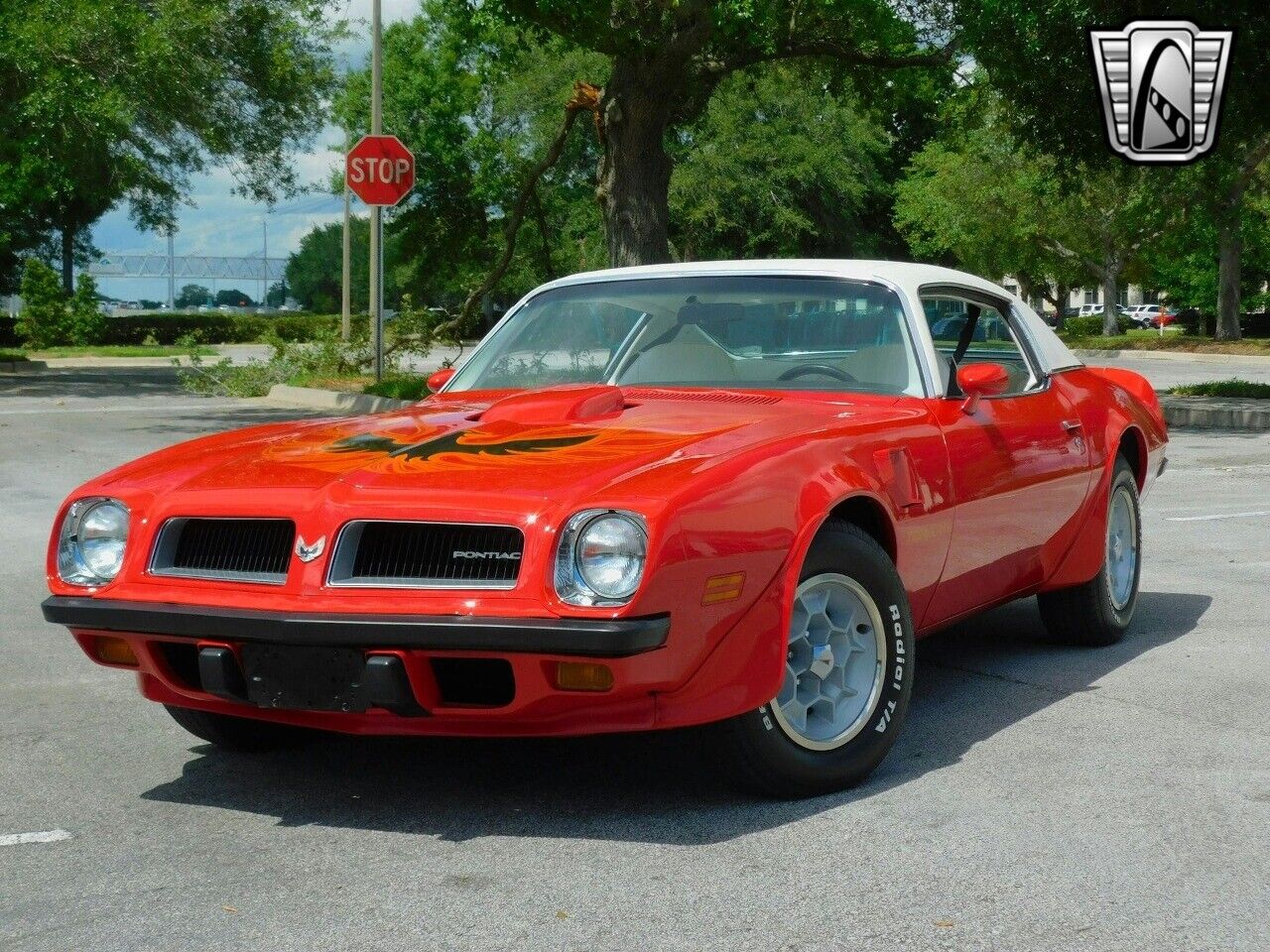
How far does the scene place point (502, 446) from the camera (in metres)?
4.45

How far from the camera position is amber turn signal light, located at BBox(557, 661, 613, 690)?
387 cm

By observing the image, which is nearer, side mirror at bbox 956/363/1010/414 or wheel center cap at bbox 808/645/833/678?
wheel center cap at bbox 808/645/833/678

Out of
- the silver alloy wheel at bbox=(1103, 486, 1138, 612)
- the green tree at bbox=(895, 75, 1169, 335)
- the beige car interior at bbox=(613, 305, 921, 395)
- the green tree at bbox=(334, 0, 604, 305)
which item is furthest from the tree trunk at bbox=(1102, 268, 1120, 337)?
the beige car interior at bbox=(613, 305, 921, 395)

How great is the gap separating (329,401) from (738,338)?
15.7 metres

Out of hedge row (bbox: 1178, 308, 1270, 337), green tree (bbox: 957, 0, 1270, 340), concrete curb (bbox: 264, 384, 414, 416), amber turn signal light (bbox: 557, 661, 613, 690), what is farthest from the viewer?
hedge row (bbox: 1178, 308, 1270, 337)

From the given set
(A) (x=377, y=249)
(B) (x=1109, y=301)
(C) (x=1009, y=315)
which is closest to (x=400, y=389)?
(A) (x=377, y=249)

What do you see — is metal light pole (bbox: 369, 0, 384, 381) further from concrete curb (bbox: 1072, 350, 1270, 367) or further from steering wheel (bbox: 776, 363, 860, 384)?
concrete curb (bbox: 1072, 350, 1270, 367)

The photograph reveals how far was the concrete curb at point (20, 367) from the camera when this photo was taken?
97.5 feet

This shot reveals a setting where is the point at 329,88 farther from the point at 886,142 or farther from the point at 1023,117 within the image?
the point at 886,142

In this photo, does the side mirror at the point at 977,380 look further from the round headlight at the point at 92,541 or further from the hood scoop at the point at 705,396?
the round headlight at the point at 92,541

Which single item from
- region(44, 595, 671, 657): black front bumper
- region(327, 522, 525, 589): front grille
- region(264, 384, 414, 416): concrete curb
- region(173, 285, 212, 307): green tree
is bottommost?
region(264, 384, 414, 416): concrete curb

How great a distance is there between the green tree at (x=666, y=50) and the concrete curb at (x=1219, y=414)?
543 cm

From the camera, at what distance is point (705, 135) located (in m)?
49.2

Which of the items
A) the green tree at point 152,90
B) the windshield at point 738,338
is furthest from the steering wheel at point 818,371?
the green tree at point 152,90
